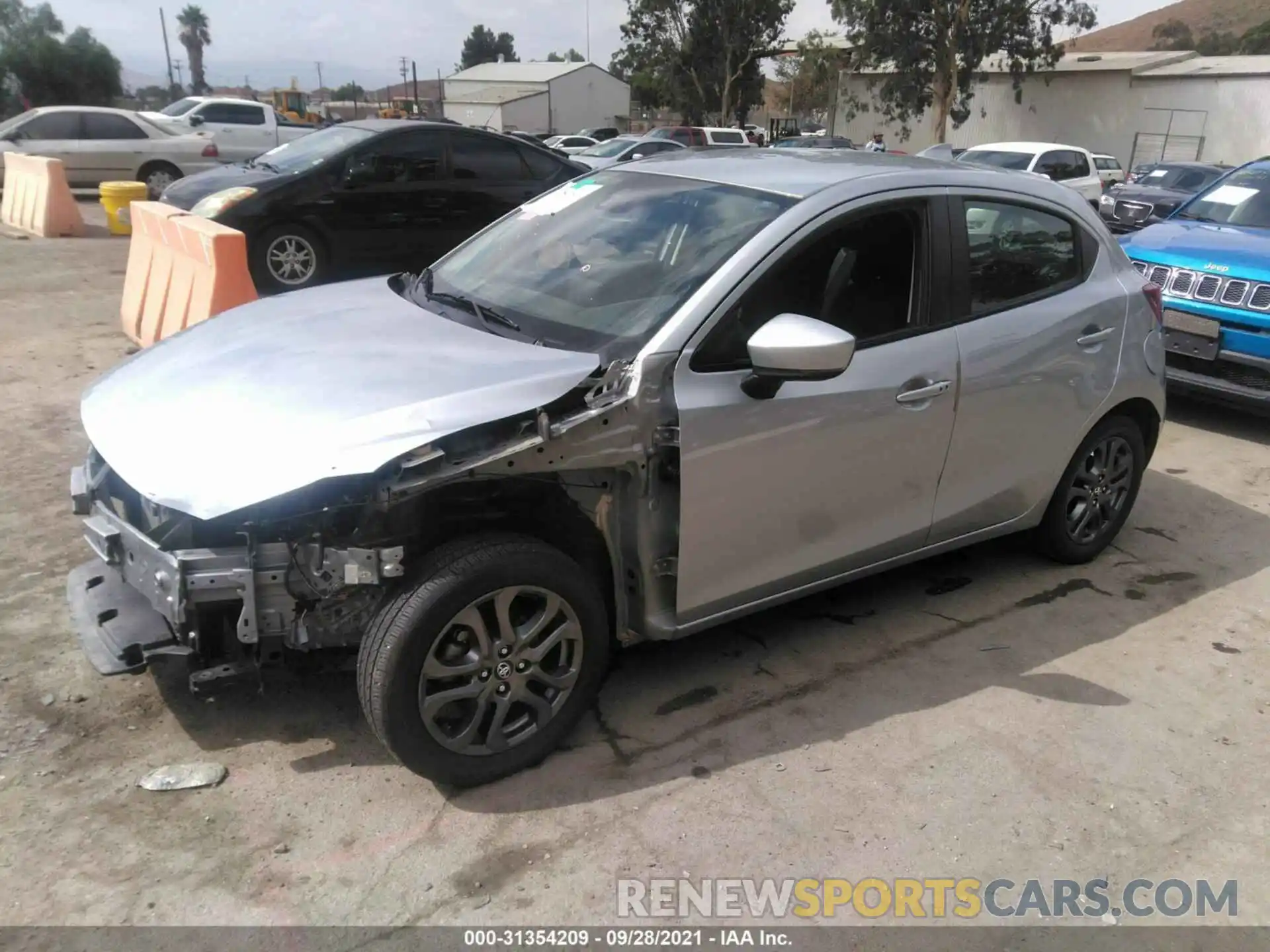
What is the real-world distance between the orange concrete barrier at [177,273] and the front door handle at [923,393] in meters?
4.35

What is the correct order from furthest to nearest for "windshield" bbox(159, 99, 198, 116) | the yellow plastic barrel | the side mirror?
"windshield" bbox(159, 99, 198, 116) < the yellow plastic barrel < the side mirror

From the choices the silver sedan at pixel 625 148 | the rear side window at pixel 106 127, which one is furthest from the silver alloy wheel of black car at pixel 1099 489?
the silver sedan at pixel 625 148

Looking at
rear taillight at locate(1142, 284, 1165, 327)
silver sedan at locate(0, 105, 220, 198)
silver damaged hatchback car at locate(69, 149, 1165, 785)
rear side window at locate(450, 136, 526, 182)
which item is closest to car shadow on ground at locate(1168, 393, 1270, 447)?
rear taillight at locate(1142, 284, 1165, 327)

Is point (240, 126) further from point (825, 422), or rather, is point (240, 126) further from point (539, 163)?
point (825, 422)

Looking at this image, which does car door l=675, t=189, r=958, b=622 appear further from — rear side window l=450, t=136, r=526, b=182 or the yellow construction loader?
the yellow construction loader

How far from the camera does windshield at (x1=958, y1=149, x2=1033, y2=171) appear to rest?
17219 millimetres

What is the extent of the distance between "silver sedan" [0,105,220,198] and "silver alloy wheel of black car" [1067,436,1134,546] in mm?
15972

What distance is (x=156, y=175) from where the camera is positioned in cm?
1691

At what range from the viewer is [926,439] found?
3.66 metres

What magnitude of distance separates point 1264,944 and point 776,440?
6.20 feet

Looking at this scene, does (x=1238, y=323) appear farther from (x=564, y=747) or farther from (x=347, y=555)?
(x=347, y=555)

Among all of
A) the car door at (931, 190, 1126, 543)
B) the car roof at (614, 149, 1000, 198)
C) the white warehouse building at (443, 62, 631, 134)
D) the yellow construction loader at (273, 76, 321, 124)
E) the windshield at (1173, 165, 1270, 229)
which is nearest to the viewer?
the car roof at (614, 149, 1000, 198)

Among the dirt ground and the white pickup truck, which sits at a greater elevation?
the white pickup truck

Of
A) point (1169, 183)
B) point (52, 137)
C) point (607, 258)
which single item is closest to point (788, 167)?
point (607, 258)
